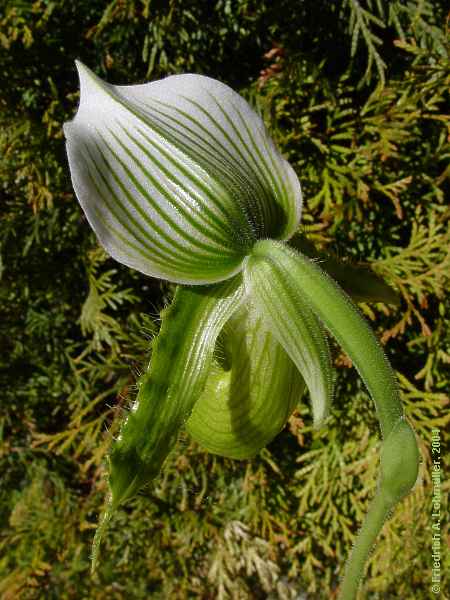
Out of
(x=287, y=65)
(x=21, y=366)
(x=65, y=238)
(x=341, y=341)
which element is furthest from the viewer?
(x=21, y=366)

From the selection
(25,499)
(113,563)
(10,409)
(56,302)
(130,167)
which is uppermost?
(130,167)

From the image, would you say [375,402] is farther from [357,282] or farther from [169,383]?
[357,282]

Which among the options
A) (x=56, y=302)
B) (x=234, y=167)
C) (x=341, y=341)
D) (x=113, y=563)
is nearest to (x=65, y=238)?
(x=56, y=302)

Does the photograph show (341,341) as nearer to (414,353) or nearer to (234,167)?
(234,167)

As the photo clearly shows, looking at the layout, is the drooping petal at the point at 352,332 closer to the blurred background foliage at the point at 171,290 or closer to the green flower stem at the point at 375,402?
the green flower stem at the point at 375,402

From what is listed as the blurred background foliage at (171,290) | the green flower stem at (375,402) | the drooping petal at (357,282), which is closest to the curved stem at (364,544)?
the green flower stem at (375,402)

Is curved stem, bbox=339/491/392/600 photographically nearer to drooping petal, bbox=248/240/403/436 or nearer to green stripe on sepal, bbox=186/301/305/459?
drooping petal, bbox=248/240/403/436

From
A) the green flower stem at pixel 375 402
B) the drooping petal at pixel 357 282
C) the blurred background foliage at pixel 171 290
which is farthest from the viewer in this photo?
the blurred background foliage at pixel 171 290
